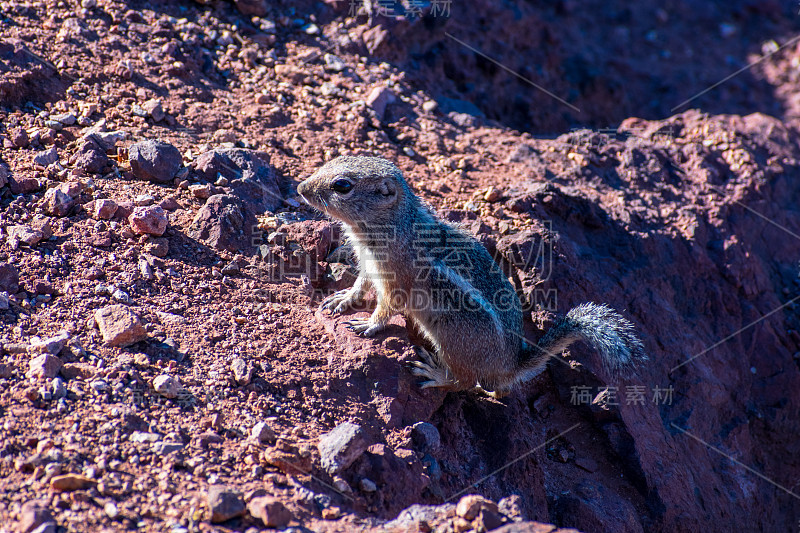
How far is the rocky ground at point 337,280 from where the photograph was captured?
3971 millimetres

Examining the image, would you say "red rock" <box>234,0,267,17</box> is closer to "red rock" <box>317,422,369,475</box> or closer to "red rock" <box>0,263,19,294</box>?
"red rock" <box>0,263,19,294</box>

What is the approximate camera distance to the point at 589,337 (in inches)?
205

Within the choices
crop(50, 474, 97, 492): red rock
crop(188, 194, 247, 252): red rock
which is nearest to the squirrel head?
crop(188, 194, 247, 252): red rock

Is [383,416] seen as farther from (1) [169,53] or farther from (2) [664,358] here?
(1) [169,53]

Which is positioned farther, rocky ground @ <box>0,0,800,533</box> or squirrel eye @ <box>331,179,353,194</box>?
squirrel eye @ <box>331,179,353,194</box>

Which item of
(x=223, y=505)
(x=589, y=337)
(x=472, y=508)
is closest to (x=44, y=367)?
(x=223, y=505)

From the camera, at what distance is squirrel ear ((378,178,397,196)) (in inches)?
217

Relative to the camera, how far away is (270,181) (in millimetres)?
6305

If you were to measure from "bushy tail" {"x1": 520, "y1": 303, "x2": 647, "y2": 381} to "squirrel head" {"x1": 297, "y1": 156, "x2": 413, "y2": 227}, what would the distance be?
1.68 meters

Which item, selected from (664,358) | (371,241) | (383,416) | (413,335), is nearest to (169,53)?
(371,241)

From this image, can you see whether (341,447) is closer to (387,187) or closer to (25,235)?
(387,187)

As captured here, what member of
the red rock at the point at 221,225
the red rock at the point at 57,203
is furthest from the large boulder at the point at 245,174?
the red rock at the point at 57,203

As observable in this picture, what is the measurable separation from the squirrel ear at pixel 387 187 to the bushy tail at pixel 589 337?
180cm

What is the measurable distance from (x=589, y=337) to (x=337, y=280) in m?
2.33
